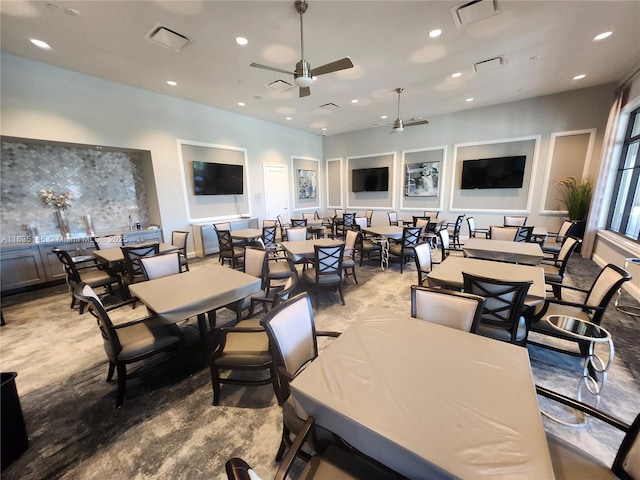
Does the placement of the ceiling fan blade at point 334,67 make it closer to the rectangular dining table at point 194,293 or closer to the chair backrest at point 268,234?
the rectangular dining table at point 194,293

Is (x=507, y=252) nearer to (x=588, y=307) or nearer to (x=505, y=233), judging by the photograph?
(x=588, y=307)

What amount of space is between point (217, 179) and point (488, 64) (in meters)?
6.09

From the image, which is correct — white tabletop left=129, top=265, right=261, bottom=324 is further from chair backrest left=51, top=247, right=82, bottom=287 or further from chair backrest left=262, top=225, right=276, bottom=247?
chair backrest left=262, top=225, right=276, bottom=247

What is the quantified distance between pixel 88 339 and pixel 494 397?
384 cm

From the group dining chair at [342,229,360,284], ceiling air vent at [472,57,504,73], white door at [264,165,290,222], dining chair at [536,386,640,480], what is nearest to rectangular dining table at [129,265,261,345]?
dining chair at [342,229,360,284]

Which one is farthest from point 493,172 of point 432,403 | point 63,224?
point 63,224

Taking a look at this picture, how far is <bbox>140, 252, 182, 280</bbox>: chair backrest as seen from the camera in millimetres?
2763

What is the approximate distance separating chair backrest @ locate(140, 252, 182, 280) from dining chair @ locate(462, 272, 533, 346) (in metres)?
3.14

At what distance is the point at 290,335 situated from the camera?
1.47m

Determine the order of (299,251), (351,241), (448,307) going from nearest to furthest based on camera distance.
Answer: (448,307), (299,251), (351,241)

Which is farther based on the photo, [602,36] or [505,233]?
[505,233]

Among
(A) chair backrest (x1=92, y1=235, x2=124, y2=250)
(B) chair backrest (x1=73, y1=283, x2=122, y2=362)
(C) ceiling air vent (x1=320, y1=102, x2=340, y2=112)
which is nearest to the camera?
(B) chair backrest (x1=73, y1=283, x2=122, y2=362)

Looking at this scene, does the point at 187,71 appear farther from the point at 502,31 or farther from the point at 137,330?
the point at 502,31

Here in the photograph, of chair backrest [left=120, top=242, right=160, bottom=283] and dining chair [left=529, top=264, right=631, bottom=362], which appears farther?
chair backrest [left=120, top=242, right=160, bottom=283]
